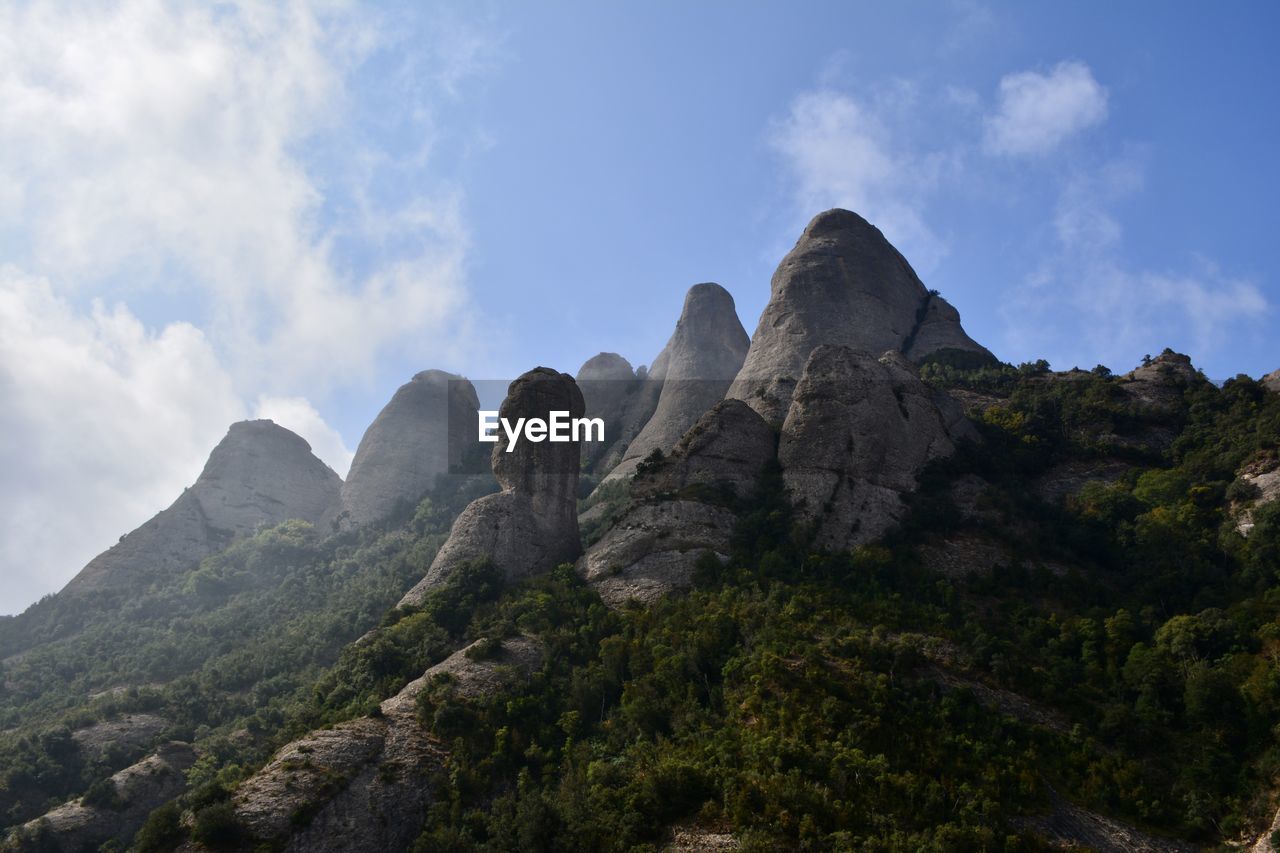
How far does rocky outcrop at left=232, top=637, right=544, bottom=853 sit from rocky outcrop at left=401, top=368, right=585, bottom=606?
12.0 metres

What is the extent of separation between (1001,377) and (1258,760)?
38.6m

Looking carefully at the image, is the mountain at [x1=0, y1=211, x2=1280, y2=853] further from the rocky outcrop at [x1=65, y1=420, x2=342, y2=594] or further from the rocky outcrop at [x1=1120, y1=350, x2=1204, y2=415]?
the rocky outcrop at [x1=65, y1=420, x2=342, y2=594]

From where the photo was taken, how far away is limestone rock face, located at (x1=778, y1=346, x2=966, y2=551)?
43.1m

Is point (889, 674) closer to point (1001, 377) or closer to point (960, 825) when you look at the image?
point (960, 825)

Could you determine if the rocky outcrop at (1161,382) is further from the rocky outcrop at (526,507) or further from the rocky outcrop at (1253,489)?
the rocky outcrop at (526,507)

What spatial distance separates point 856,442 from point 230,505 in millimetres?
60677

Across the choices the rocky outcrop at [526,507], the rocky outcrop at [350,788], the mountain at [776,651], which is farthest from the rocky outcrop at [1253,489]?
the rocky outcrop at [350,788]

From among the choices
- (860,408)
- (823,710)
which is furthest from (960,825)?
(860,408)

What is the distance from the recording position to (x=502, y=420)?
49906 millimetres

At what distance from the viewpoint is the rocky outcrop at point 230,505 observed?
73750mm

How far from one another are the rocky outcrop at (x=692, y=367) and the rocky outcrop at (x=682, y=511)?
16711mm

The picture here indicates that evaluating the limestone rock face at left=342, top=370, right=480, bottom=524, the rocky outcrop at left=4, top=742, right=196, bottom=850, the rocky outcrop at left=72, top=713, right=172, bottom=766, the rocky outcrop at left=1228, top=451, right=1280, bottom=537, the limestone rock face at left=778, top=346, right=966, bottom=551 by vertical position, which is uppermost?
the limestone rock face at left=342, top=370, right=480, bottom=524

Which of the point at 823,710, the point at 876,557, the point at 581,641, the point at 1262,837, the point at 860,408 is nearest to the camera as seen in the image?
the point at 1262,837

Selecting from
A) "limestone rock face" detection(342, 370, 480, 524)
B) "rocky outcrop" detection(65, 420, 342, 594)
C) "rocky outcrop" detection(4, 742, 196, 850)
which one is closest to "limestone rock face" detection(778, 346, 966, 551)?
"rocky outcrop" detection(4, 742, 196, 850)
